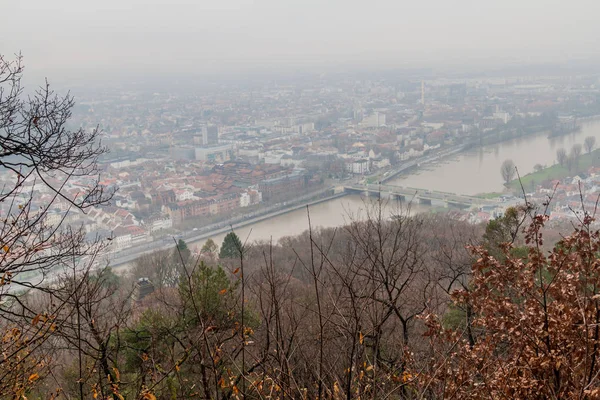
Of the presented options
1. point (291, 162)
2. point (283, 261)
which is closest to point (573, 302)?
point (283, 261)

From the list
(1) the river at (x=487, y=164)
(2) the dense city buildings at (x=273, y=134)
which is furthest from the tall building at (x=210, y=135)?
(1) the river at (x=487, y=164)

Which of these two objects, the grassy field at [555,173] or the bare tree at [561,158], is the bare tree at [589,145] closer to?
the grassy field at [555,173]

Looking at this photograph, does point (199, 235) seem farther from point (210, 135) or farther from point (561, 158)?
point (210, 135)

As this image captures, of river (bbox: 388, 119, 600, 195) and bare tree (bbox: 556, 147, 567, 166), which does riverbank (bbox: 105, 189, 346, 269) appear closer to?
river (bbox: 388, 119, 600, 195)

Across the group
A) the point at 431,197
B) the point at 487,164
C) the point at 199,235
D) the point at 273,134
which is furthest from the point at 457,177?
the point at 273,134

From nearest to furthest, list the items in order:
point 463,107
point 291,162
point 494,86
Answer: point 291,162
point 463,107
point 494,86

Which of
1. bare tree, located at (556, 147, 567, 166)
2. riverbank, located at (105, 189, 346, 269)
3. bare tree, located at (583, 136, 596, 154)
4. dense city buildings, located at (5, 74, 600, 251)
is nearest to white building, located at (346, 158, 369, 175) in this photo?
Answer: dense city buildings, located at (5, 74, 600, 251)

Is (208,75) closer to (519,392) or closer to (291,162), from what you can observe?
(291,162)
